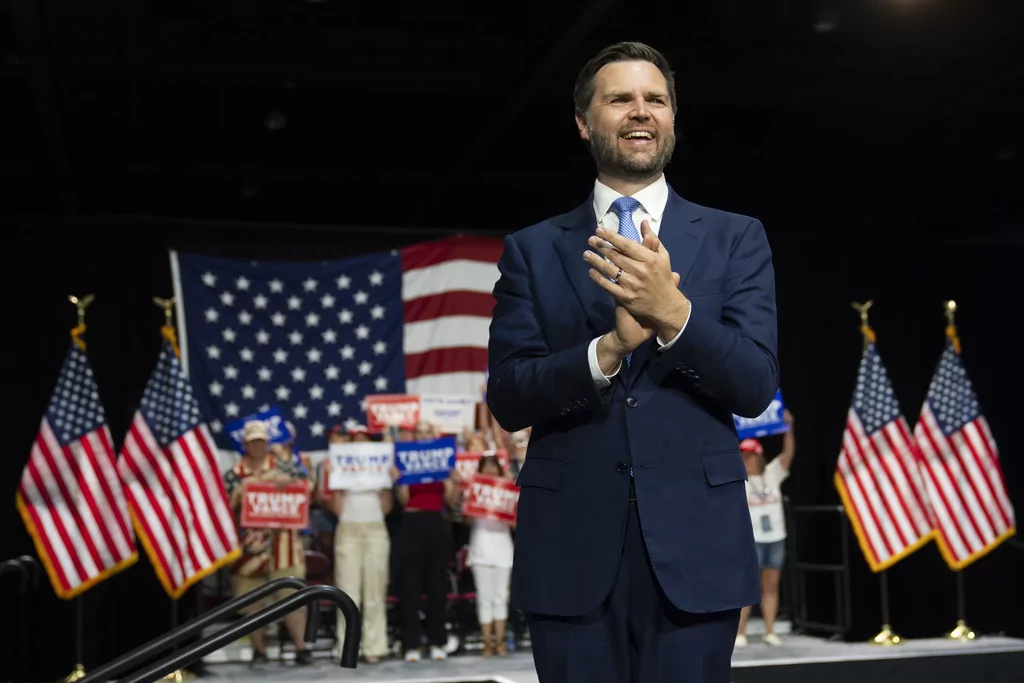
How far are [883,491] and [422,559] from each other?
3.41 m

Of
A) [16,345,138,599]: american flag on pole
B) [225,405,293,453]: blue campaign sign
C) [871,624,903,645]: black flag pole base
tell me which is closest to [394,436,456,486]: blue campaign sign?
[225,405,293,453]: blue campaign sign

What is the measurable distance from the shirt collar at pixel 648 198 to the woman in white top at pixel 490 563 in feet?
20.9

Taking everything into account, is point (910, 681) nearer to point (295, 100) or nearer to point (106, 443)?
point (106, 443)

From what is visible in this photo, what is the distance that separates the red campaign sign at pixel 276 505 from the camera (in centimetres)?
763

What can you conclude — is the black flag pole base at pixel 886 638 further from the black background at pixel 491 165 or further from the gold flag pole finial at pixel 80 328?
the gold flag pole finial at pixel 80 328

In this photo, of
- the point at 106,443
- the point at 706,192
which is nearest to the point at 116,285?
the point at 106,443

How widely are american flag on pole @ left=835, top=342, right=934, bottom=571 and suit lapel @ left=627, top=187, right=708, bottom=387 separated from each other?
7.33m

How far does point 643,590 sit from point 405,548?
661 centimetres

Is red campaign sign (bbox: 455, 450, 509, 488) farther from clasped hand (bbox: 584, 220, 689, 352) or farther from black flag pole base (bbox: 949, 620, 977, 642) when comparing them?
clasped hand (bbox: 584, 220, 689, 352)

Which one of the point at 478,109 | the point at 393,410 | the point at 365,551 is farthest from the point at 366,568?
the point at 478,109

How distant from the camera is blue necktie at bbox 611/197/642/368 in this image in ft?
5.28

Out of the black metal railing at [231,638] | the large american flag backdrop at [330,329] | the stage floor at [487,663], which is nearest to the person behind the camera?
the black metal railing at [231,638]

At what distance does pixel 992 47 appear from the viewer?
8516 mm

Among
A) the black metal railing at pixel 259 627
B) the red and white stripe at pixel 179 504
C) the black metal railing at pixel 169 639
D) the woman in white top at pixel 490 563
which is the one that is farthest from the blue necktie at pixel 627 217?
the red and white stripe at pixel 179 504
